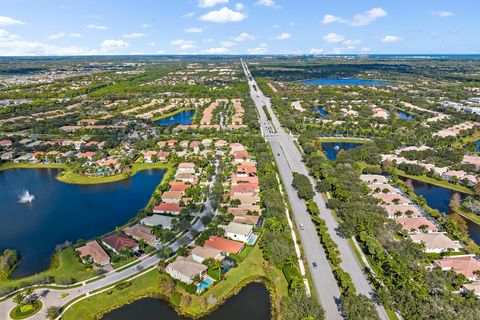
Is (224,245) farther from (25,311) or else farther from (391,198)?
(391,198)

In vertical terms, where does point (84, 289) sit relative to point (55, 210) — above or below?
above

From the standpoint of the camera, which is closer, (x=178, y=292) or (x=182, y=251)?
(x=178, y=292)

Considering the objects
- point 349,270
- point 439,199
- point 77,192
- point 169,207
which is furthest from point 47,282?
point 439,199

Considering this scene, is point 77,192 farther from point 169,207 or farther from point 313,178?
point 313,178

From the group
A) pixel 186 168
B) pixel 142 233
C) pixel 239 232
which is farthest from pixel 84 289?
pixel 186 168

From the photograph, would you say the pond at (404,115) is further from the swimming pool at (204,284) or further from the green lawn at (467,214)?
the swimming pool at (204,284)

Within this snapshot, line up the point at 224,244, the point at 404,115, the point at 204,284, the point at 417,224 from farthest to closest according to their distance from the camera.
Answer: the point at 404,115, the point at 417,224, the point at 224,244, the point at 204,284

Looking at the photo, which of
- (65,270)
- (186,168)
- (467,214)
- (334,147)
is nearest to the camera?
(65,270)
